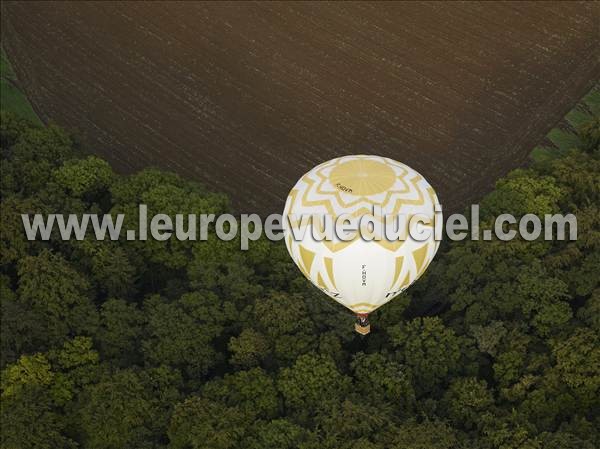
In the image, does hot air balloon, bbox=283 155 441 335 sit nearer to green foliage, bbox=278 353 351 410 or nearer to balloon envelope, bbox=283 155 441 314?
balloon envelope, bbox=283 155 441 314

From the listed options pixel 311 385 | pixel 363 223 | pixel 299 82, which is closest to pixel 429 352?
pixel 311 385

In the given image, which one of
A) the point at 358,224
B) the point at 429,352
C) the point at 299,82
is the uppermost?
the point at 299,82

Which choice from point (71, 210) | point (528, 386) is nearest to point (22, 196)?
point (71, 210)

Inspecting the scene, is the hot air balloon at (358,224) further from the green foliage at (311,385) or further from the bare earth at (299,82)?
the bare earth at (299,82)

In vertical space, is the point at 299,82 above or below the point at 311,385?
above

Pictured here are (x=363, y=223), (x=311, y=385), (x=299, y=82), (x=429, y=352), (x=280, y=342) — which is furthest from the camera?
(x=299, y=82)

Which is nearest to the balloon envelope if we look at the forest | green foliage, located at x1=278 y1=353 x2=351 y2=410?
green foliage, located at x1=278 y1=353 x2=351 y2=410

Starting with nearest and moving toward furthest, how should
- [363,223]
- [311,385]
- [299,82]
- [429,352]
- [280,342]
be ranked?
[363,223] → [311,385] → [429,352] → [280,342] → [299,82]

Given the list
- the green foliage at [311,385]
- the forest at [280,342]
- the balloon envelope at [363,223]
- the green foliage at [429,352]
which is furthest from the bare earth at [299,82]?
the balloon envelope at [363,223]

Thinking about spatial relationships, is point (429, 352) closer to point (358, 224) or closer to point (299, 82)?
point (358, 224)
